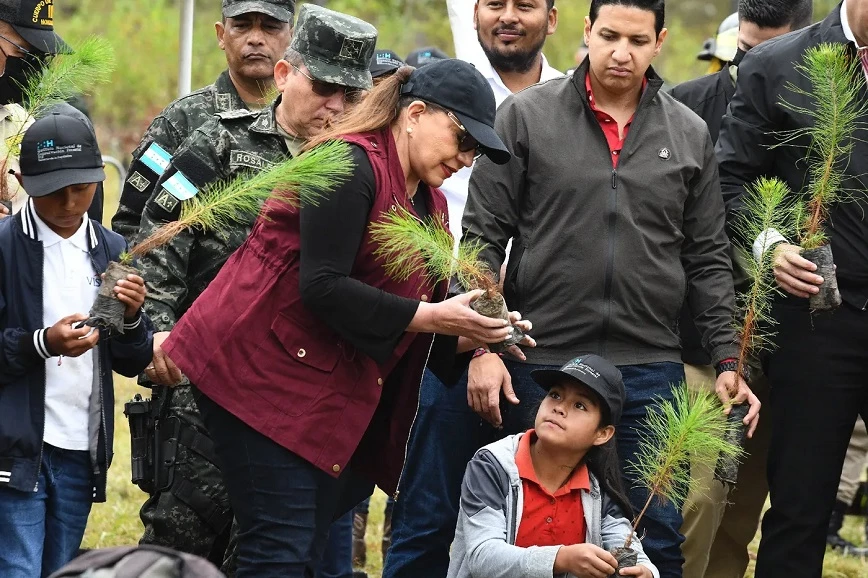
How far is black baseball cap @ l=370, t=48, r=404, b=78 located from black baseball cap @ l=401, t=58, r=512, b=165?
6.40ft

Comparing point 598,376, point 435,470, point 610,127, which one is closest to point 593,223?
point 610,127

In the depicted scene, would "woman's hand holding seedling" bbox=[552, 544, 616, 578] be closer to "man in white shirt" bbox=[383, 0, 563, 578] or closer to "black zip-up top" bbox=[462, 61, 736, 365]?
"man in white shirt" bbox=[383, 0, 563, 578]

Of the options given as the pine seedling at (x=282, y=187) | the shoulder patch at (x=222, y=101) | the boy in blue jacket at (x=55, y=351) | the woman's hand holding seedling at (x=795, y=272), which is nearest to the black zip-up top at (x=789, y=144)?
the woman's hand holding seedling at (x=795, y=272)

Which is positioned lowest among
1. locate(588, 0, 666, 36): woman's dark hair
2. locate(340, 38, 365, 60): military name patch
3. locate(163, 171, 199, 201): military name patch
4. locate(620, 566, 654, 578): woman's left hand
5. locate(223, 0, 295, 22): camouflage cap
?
locate(620, 566, 654, 578): woman's left hand

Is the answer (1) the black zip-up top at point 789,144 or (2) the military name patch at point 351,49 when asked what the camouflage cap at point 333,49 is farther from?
(1) the black zip-up top at point 789,144

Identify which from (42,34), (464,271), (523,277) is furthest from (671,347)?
(42,34)

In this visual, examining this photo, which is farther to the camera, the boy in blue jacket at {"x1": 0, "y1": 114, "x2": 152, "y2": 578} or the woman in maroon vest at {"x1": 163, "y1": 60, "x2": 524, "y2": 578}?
the boy in blue jacket at {"x1": 0, "y1": 114, "x2": 152, "y2": 578}

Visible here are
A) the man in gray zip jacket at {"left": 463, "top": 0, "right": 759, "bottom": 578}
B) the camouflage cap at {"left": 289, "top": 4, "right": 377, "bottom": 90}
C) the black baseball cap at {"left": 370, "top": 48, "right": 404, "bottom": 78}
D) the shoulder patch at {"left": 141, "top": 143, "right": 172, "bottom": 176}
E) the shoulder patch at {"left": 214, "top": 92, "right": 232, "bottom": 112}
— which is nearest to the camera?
the camouflage cap at {"left": 289, "top": 4, "right": 377, "bottom": 90}

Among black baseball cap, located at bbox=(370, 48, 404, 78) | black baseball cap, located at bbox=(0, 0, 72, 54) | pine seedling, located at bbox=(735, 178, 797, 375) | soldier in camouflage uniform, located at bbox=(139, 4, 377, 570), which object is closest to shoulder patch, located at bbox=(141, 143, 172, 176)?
soldier in camouflage uniform, located at bbox=(139, 4, 377, 570)

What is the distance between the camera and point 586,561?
3.89m

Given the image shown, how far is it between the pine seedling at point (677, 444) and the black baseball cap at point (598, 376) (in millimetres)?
165

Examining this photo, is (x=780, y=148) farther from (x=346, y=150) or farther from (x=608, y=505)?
(x=346, y=150)

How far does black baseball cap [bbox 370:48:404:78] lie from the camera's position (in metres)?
5.98

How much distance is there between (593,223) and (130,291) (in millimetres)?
1504
